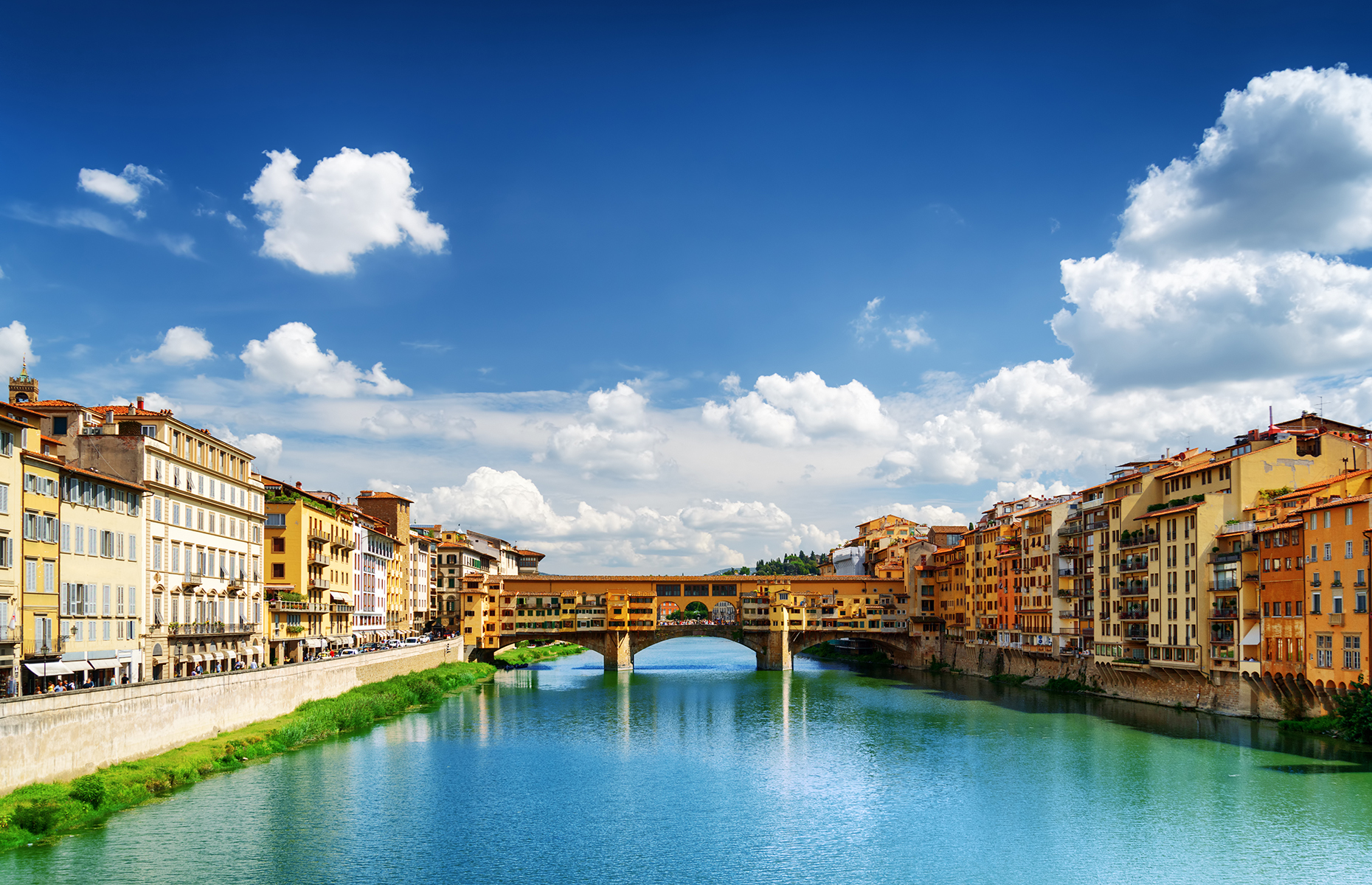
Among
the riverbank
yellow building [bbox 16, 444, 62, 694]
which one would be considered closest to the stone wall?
the riverbank

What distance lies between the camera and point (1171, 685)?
6531cm

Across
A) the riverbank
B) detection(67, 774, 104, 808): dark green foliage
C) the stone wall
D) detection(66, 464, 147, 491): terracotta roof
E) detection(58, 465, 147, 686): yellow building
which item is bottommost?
the riverbank

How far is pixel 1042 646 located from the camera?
82.8m

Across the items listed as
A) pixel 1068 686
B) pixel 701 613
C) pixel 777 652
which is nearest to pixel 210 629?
pixel 1068 686

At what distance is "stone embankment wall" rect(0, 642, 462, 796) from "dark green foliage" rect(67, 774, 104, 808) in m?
0.49

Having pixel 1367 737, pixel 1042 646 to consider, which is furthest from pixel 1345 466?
pixel 1042 646

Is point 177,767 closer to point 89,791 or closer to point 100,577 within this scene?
point 89,791

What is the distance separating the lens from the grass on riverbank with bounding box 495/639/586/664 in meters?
116

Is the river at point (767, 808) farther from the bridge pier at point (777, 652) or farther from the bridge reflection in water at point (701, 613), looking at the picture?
the bridge reflection in water at point (701, 613)

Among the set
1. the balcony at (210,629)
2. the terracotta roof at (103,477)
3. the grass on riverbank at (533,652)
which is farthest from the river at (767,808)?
the grass on riverbank at (533,652)

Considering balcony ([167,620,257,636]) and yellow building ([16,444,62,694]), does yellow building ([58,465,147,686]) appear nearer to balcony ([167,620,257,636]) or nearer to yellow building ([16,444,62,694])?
yellow building ([16,444,62,694])

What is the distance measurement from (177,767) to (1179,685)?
174 ft

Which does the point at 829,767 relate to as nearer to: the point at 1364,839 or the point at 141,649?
the point at 1364,839

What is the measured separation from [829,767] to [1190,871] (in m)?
19.5
